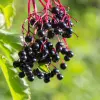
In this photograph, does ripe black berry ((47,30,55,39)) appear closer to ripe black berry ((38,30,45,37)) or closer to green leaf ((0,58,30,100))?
ripe black berry ((38,30,45,37))

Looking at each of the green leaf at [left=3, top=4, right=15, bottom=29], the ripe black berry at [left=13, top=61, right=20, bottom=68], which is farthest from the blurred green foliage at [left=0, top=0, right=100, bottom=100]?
the ripe black berry at [left=13, top=61, right=20, bottom=68]

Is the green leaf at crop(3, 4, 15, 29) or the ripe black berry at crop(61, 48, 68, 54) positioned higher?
the green leaf at crop(3, 4, 15, 29)

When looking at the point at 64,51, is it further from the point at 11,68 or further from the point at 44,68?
the point at 11,68

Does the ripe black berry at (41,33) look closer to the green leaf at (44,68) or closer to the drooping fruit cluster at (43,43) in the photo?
the drooping fruit cluster at (43,43)

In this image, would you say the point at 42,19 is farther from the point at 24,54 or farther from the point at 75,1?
the point at 75,1

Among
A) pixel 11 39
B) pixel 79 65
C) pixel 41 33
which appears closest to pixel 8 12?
pixel 11 39

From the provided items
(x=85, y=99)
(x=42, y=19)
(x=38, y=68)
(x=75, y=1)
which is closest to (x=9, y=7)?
(x=42, y=19)
